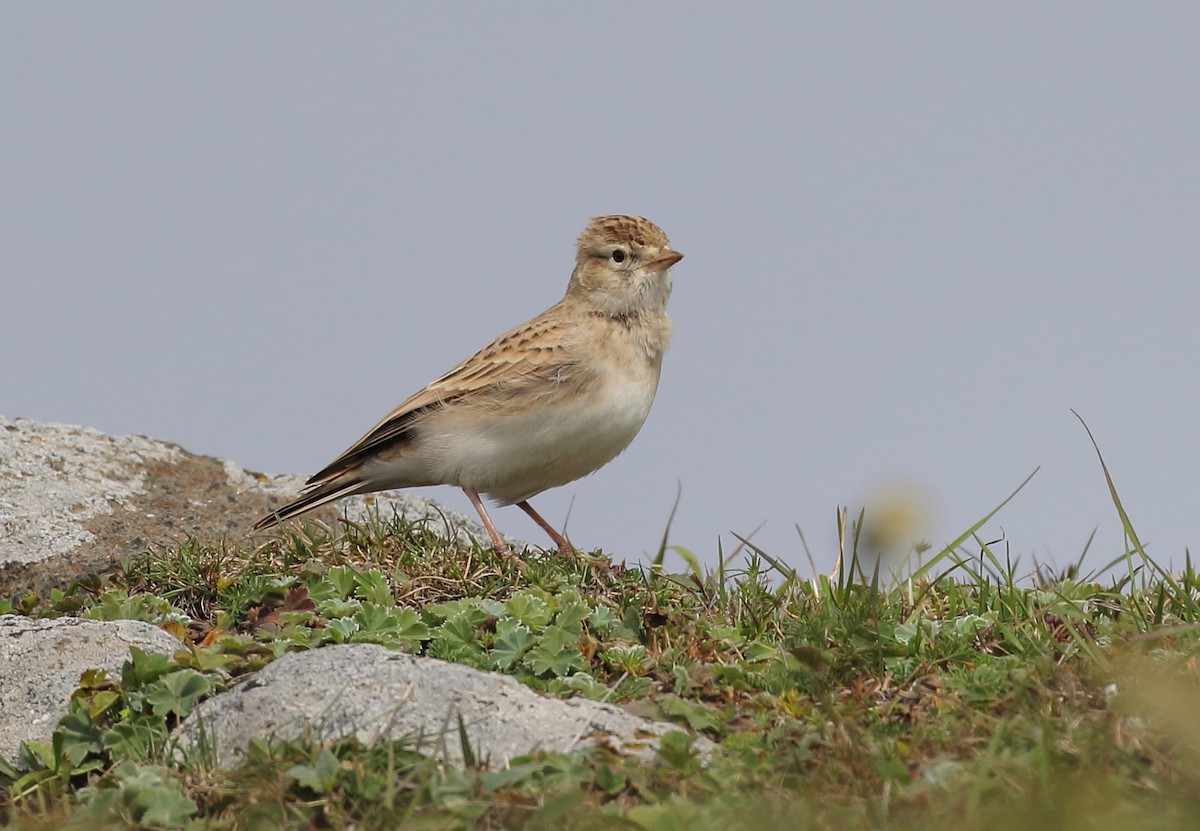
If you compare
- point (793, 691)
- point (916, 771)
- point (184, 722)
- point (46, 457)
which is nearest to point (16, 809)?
point (184, 722)

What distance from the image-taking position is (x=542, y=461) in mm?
8547

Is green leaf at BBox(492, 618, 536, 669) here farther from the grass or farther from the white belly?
the white belly

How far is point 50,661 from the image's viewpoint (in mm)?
6414

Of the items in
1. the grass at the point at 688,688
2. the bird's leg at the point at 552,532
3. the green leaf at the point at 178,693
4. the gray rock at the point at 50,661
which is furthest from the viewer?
the bird's leg at the point at 552,532

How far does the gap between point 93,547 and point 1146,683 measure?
6.74 metres

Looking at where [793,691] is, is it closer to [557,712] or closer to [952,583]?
[557,712]

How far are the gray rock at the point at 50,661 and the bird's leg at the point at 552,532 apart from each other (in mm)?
2325

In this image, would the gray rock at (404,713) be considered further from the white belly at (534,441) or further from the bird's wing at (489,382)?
the bird's wing at (489,382)

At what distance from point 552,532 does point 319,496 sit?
159 cm

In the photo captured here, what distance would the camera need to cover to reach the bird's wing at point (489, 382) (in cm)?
859

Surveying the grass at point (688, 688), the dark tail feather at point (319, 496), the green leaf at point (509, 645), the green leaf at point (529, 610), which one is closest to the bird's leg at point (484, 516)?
the grass at point (688, 688)

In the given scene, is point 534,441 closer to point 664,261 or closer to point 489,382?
point 489,382

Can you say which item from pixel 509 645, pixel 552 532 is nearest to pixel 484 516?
pixel 552 532

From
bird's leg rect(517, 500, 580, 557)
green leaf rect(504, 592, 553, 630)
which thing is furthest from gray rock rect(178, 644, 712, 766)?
bird's leg rect(517, 500, 580, 557)
